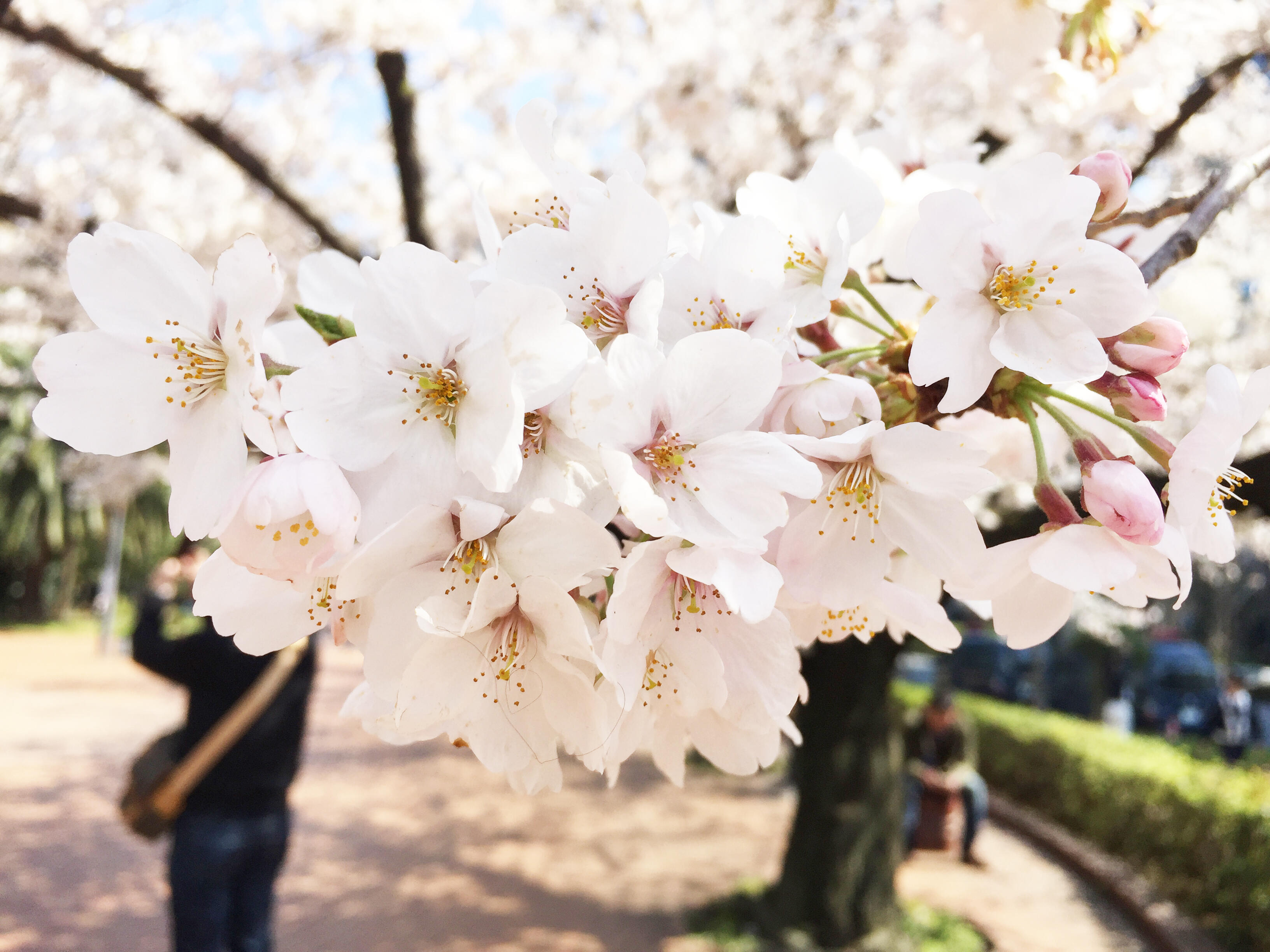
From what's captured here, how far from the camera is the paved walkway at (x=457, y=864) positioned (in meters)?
5.57

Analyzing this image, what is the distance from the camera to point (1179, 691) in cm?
1557

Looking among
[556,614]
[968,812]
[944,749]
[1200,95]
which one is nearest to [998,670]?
[944,749]

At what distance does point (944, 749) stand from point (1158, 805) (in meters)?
1.58

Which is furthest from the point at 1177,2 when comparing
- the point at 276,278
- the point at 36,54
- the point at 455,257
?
the point at 36,54

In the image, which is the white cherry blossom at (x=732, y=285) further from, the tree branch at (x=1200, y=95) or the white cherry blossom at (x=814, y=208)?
the tree branch at (x=1200, y=95)

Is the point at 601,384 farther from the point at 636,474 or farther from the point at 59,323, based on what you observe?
the point at 59,323

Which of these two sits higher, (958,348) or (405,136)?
(405,136)

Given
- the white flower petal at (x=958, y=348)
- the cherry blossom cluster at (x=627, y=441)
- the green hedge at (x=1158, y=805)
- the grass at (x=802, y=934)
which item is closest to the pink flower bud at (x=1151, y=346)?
the cherry blossom cluster at (x=627, y=441)

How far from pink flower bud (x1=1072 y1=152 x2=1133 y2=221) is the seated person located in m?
7.35

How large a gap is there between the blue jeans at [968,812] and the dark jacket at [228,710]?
5750 millimetres

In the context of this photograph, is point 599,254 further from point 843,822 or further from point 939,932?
point 939,932

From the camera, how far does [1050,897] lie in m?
6.70

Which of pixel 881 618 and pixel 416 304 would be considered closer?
pixel 416 304

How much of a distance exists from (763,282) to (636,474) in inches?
9.8
